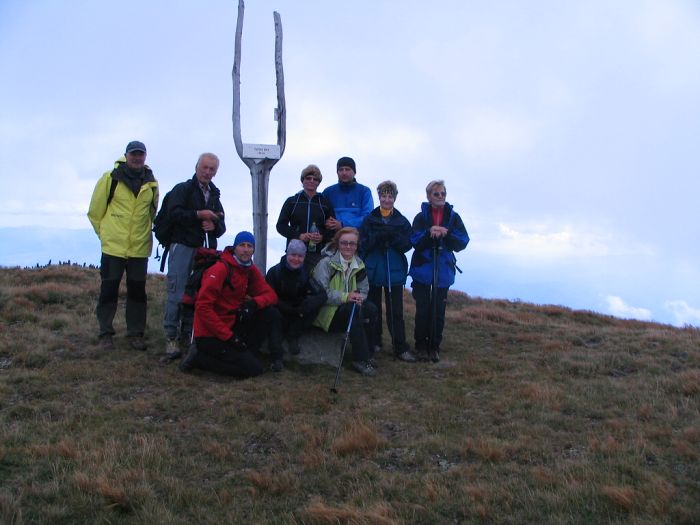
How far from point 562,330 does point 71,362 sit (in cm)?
871

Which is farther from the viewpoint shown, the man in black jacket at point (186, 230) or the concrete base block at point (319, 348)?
the concrete base block at point (319, 348)

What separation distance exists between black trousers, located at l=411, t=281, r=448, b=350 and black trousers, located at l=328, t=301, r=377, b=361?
2.68 feet

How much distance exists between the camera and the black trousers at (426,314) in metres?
8.88

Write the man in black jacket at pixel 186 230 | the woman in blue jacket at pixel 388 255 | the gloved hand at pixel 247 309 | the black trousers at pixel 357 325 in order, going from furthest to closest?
the woman in blue jacket at pixel 388 255
the black trousers at pixel 357 325
the man in black jacket at pixel 186 230
the gloved hand at pixel 247 309

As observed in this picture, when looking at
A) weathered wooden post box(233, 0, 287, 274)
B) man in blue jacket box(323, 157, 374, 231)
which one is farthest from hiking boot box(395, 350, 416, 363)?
weathered wooden post box(233, 0, 287, 274)

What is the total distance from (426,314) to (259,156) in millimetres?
3644

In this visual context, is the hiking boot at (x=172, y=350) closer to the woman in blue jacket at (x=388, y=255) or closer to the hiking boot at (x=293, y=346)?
the hiking boot at (x=293, y=346)

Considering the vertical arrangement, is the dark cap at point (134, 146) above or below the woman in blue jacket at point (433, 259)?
above

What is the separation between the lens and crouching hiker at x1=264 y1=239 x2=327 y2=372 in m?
8.07

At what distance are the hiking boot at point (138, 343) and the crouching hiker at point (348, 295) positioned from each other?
2.48 metres

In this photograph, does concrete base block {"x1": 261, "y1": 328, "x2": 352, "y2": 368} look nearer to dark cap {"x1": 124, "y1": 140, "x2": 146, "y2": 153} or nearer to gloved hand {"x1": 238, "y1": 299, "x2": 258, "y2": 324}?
gloved hand {"x1": 238, "y1": 299, "x2": 258, "y2": 324}

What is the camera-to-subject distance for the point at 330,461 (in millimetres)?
5207

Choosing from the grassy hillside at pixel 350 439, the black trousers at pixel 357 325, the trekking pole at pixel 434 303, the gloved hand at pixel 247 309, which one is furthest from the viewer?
the trekking pole at pixel 434 303

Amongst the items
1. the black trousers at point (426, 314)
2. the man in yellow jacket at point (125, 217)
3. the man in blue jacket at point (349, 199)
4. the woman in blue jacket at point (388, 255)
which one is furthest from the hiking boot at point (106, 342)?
the black trousers at point (426, 314)
